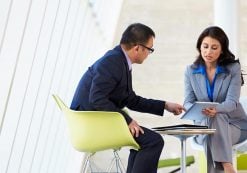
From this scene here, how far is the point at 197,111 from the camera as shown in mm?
3207

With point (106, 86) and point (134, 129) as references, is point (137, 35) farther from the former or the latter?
point (134, 129)

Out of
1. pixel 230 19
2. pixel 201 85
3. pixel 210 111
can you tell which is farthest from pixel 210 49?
pixel 230 19

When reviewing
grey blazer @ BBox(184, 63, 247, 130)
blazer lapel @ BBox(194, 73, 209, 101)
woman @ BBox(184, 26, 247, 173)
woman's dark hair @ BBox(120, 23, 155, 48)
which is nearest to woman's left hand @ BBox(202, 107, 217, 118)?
woman @ BBox(184, 26, 247, 173)

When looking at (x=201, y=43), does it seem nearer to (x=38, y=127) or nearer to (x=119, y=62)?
(x=119, y=62)

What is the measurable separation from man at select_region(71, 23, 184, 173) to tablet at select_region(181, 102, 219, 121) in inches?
8.3

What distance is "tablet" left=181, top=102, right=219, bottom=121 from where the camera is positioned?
10.2 ft

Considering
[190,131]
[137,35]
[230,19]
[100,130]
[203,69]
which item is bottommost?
[100,130]

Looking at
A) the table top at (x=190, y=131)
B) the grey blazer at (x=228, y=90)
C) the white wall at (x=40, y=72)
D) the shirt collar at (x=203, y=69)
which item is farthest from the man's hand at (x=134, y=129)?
the shirt collar at (x=203, y=69)

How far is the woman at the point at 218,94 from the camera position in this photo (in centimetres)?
327

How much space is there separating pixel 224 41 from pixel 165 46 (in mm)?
3036

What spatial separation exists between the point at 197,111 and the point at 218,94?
390mm

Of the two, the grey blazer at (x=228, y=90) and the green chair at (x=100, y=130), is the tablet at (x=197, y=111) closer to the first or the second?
the grey blazer at (x=228, y=90)

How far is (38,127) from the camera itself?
372 cm

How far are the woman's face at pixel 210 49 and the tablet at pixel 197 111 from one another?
46 cm
